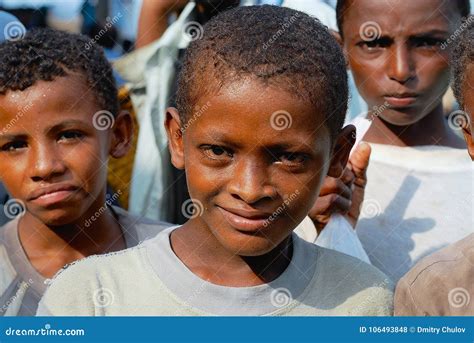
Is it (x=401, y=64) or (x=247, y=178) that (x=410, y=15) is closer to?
(x=401, y=64)

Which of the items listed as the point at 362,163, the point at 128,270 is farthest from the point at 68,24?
the point at 128,270

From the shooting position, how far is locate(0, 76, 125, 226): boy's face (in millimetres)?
2715

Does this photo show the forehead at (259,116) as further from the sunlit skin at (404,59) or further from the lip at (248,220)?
the sunlit skin at (404,59)

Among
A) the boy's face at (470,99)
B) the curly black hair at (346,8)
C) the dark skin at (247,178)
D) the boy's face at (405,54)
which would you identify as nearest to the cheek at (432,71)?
the boy's face at (405,54)

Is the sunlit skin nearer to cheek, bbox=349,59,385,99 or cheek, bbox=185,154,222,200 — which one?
cheek, bbox=349,59,385,99

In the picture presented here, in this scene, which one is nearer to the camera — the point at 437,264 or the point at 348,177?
the point at 437,264

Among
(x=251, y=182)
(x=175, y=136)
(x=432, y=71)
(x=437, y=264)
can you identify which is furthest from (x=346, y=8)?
(x=251, y=182)

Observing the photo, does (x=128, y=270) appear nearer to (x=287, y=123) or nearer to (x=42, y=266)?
(x=287, y=123)

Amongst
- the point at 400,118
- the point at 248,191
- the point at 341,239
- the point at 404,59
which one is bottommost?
the point at 341,239

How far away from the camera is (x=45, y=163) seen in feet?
8.81

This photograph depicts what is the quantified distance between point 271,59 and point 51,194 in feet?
3.07

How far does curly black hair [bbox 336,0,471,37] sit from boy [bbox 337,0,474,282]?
0.01 meters

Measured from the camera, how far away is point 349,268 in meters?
2.30

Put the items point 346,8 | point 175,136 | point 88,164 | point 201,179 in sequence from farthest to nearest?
point 346,8 → point 88,164 → point 175,136 → point 201,179
